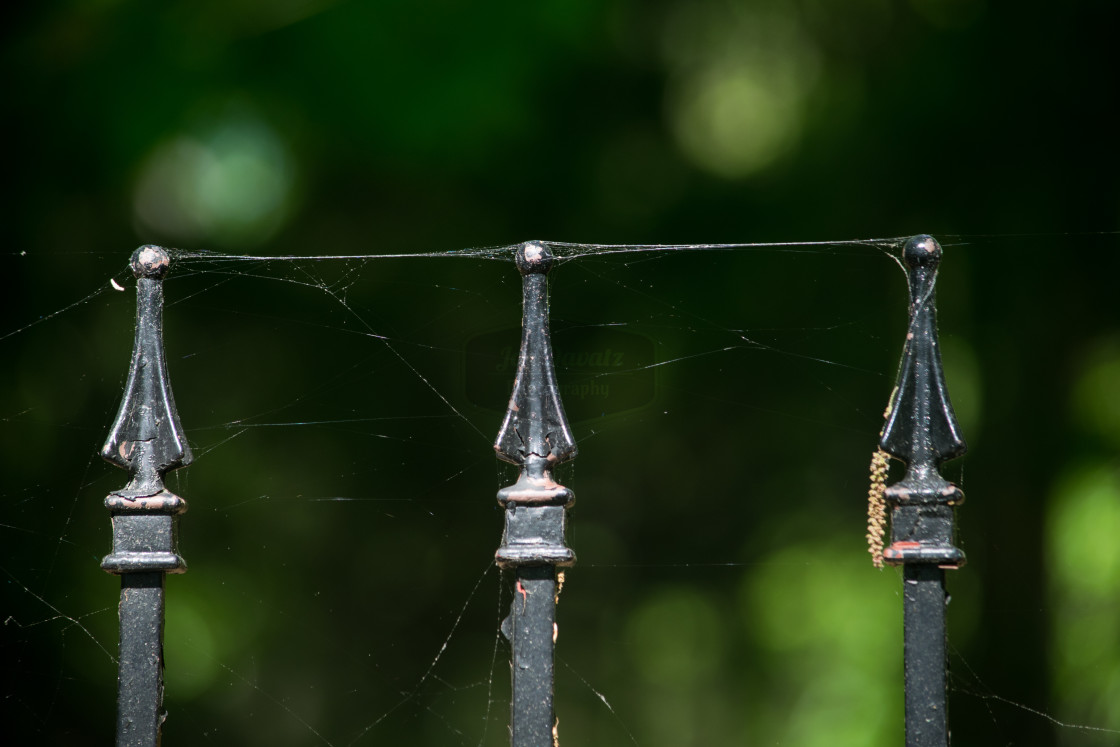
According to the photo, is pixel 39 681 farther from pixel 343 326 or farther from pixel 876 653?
pixel 876 653

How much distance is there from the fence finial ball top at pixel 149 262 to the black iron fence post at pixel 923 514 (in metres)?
1.16

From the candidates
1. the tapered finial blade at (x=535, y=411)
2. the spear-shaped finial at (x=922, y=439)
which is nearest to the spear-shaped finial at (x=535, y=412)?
the tapered finial blade at (x=535, y=411)

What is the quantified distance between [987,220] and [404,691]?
2.96 metres

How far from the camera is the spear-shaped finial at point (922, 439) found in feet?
4.30

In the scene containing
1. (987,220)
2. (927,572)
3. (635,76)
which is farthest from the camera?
(635,76)

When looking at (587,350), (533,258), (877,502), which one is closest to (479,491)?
(587,350)

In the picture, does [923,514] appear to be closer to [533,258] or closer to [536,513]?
[536,513]

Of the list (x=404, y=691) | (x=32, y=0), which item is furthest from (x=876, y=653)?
(x=32, y=0)

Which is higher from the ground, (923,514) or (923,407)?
(923,407)

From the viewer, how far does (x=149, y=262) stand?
55.7 inches

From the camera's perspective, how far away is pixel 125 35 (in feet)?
10.6

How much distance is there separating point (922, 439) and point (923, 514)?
0.36 ft

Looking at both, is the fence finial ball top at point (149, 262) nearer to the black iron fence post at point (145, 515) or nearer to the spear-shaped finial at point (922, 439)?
the black iron fence post at point (145, 515)

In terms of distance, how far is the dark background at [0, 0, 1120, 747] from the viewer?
327 cm
